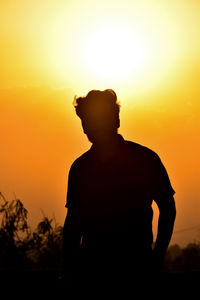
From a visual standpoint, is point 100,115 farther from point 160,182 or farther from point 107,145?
point 160,182

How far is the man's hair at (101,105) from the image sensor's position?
351cm

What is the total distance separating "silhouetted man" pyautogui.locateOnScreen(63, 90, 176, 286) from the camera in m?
3.31

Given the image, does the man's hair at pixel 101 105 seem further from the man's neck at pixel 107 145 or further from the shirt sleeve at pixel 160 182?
the shirt sleeve at pixel 160 182

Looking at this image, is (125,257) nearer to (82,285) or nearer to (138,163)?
(82,285)

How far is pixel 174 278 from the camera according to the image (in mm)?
3551

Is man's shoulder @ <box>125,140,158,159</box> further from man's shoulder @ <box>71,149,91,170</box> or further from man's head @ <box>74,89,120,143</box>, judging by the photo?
man's shoulder @ <box>71,149,91,170</box>

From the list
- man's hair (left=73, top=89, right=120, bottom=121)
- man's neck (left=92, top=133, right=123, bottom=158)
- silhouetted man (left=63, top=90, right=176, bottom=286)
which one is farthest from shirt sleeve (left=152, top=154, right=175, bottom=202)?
man's hair (left=73, top=89, right=120, bottom=121)

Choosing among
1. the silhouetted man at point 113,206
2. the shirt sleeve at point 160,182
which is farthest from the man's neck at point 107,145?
the shirt sleeve at point 160,182

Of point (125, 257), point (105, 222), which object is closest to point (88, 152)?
point (105, 222)

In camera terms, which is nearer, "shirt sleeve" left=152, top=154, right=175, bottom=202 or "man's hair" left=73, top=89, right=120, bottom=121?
"shirt sleeve" left=152, top=154, right=175, bottom=202

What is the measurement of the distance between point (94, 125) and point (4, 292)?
1.17 m

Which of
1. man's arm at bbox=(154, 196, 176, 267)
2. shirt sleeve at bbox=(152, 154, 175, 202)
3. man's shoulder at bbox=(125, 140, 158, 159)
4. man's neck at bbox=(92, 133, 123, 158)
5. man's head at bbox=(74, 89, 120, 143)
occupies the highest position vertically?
man's head at bbox=(74, 89, 120, 143)

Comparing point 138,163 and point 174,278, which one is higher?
point 138,163

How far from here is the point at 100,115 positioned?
11.5ft
